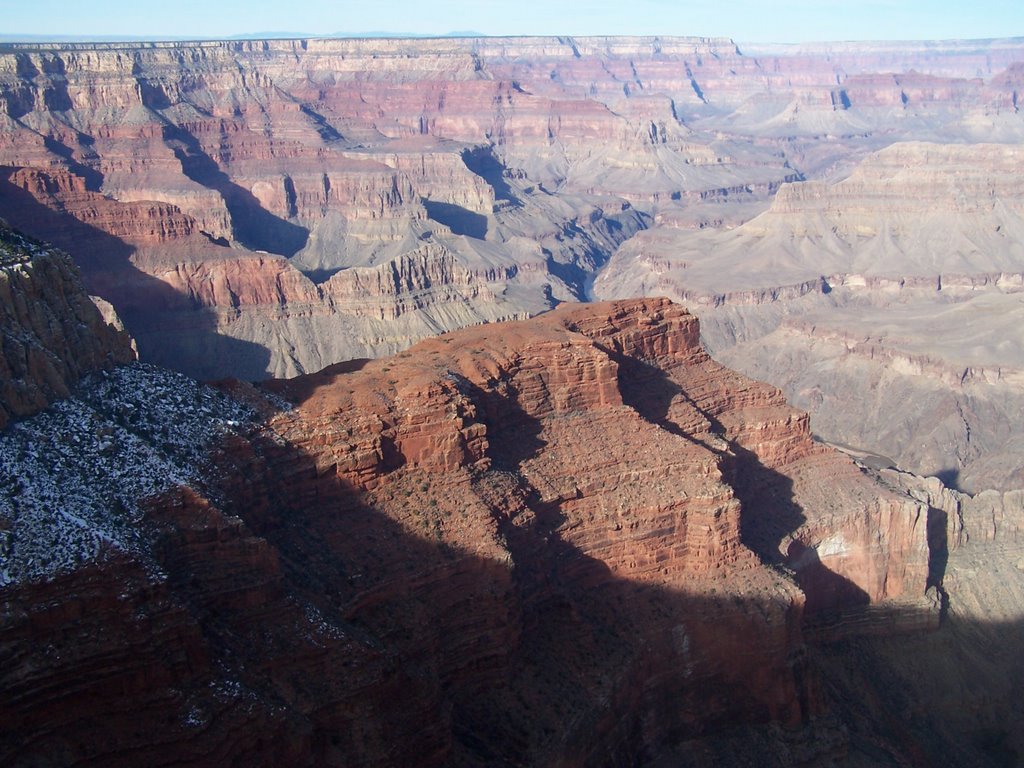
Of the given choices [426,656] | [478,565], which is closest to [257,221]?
[478,565]

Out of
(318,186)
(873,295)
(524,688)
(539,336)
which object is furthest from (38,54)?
(524,688)

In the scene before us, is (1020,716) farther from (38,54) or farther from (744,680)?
(38,54)

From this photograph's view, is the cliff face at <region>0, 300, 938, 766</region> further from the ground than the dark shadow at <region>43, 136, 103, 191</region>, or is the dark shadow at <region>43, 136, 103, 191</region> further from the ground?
the dark shadow at <region>43, 136, 103, 191</region>

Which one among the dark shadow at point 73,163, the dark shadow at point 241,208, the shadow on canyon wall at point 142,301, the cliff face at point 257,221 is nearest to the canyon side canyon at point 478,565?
the shadow on canyon wall at point 142,301

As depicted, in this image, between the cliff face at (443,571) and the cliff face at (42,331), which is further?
the cliff face at (42,331)

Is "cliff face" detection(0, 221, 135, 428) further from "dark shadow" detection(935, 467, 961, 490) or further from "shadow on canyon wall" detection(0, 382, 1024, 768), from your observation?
"dark shadow" detection(935, 467, 961, 490)

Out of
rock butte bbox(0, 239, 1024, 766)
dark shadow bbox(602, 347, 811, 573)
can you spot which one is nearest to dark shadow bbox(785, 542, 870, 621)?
rock butte bbox(0, 239, 1024, 766)

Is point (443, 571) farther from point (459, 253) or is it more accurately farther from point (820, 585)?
point (459, 253)

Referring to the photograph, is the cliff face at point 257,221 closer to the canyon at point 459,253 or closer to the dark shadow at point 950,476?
the canyon at point 459,253
